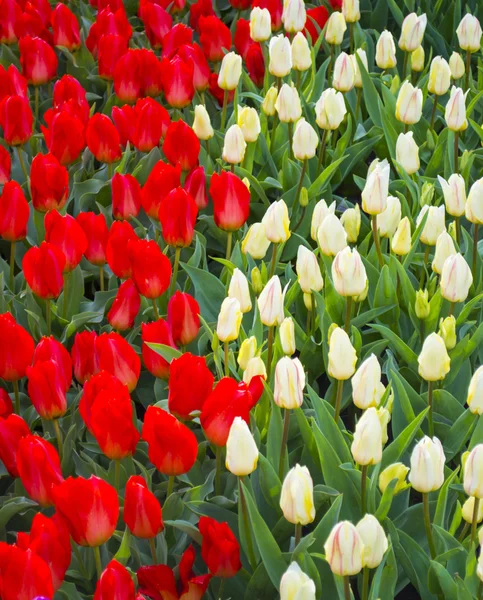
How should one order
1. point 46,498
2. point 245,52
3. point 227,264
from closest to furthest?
point 46,498 < point 227,264 < point 245,52

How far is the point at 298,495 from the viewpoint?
→ 1021 millimetres

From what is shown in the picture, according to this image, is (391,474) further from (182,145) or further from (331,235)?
(182,145)

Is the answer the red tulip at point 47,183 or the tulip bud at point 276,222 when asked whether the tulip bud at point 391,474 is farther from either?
the red tulip at point 47,183

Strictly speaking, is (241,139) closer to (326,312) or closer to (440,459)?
(326,312)

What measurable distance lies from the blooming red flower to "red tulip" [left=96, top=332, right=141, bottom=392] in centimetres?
44

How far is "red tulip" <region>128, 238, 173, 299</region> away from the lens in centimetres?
148

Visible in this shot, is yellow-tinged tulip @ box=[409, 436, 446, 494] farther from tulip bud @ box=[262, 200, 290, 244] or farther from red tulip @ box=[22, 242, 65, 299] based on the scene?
red tulip @ box=[22, 242, 65, 299]

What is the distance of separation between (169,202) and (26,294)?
35cm

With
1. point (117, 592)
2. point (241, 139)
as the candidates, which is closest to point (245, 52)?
point (241, 139)

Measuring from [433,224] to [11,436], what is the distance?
0.79 metres

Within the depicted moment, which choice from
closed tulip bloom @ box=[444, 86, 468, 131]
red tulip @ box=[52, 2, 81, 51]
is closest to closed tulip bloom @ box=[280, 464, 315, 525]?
closed tulip bloom @ box=[444, 86, 468, 131]

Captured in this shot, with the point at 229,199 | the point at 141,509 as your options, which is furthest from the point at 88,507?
the point at 229,199

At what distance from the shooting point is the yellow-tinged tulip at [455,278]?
4.57ft

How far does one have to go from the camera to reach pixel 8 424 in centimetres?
125
